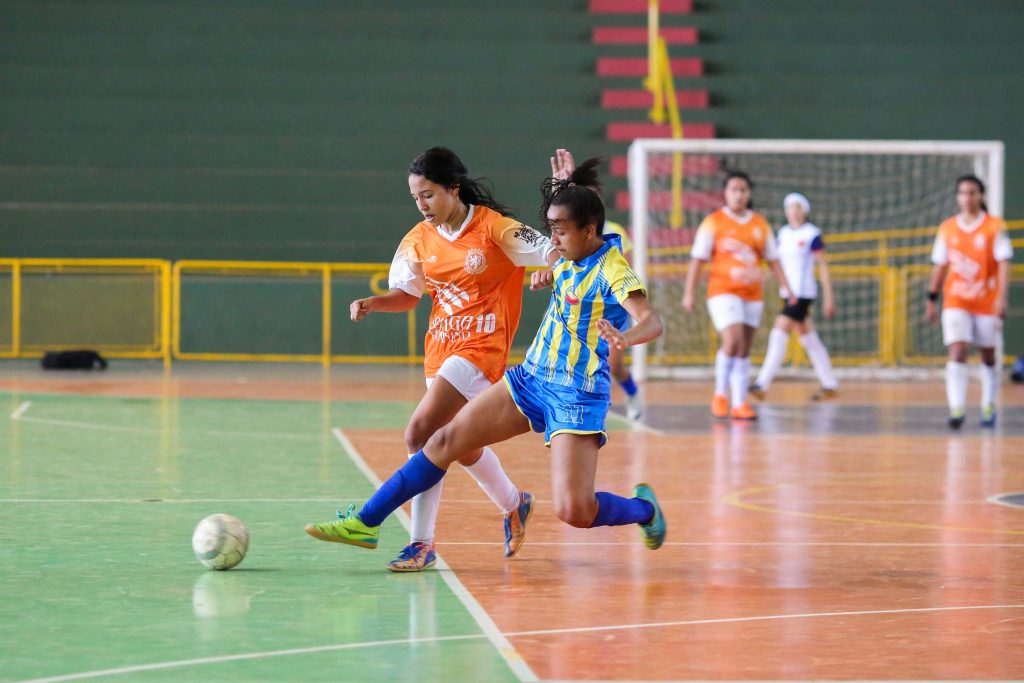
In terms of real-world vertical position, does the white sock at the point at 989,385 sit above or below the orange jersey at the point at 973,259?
below

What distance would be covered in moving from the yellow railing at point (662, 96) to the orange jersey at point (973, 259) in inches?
338

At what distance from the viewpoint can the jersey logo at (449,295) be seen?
6000 millimetres

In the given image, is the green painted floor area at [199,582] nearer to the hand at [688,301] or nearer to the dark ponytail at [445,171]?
the dark ponytail at [445,171]

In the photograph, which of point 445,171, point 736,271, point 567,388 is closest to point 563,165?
point 445,171

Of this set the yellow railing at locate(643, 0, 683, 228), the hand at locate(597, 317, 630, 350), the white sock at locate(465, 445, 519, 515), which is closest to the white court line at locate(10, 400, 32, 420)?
the white sock at locate(465, 445, 519, 515)

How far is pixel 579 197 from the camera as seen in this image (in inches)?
216

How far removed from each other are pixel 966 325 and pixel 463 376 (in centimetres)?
719

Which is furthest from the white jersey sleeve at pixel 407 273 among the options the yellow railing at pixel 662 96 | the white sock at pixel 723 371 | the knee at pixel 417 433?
the yellow railing at pixel 662 96

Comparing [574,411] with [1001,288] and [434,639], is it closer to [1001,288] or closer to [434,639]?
[434,639]

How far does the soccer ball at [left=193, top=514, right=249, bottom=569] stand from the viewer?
5.54 metres

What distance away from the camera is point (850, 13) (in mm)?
23734

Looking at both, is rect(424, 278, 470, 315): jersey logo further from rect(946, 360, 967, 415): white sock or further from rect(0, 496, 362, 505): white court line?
rect(946, 360, 967, 415): white sock

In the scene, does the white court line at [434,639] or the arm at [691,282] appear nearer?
the white court line at [434,639]

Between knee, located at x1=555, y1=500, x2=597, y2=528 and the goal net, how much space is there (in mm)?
12652
